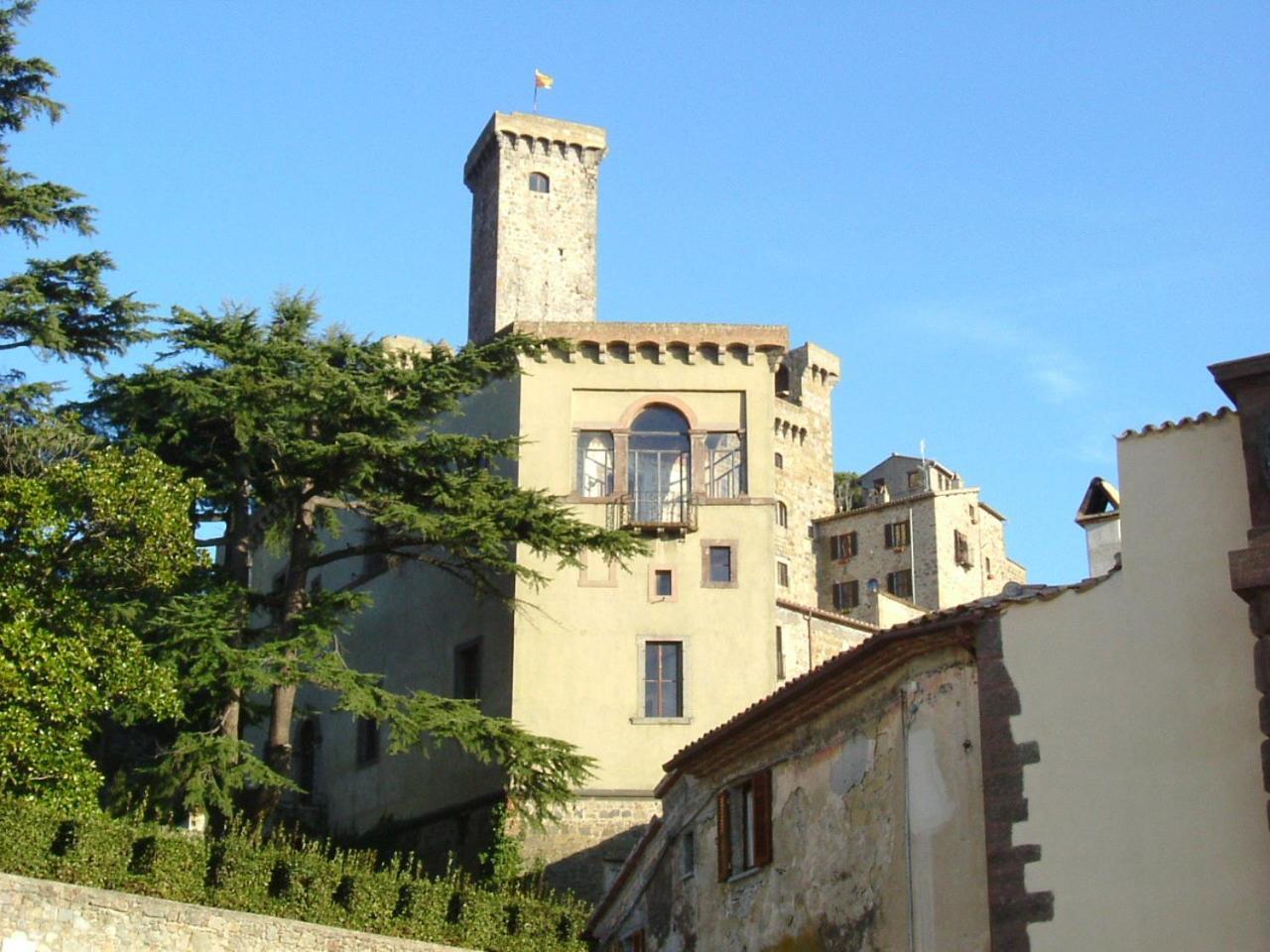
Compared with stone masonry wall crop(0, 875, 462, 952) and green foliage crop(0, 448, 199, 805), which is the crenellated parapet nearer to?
green foliage crop(0, 448, 199, 805)

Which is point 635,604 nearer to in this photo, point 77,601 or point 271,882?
point 271,882

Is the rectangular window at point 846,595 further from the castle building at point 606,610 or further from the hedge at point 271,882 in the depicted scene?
the hedge at point 271,882

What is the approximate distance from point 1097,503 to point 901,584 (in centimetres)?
5695

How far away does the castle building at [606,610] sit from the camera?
114 ft

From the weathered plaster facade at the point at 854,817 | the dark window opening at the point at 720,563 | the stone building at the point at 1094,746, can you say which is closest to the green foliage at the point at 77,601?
the weathered plaster facade at the point at 854,817

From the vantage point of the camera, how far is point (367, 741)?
132 ft

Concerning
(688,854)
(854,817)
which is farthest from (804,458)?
(854,817)

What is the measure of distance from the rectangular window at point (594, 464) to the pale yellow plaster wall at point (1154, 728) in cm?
1872

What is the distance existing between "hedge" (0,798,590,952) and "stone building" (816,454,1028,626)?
159 ft

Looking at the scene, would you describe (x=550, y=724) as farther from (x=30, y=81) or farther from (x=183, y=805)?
(x=30, y=81)

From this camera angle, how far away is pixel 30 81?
3312cm

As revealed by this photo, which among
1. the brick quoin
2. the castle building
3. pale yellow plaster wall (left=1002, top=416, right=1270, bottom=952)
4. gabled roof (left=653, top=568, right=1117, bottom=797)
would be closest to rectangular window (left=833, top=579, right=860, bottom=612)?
the castle building

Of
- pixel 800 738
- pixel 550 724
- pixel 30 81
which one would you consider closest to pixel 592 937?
pixel 550 724

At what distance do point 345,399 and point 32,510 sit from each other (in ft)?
21.4
